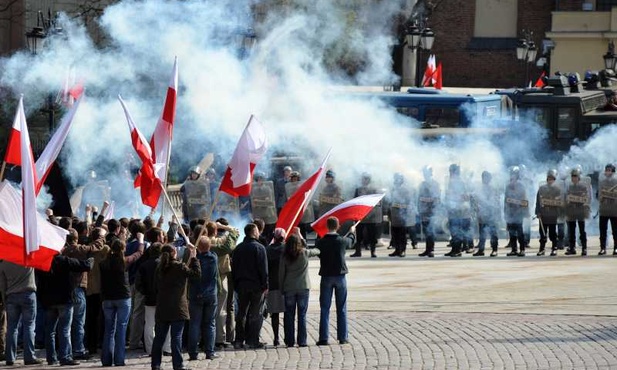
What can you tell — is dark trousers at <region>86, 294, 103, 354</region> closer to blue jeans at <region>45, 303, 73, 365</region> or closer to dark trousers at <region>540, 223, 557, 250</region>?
blue jeans at <region>45, 303, 73, 365</region>

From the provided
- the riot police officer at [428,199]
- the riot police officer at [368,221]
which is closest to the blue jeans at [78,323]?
the riot police officer at [368,221]

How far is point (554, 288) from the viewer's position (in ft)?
67.9

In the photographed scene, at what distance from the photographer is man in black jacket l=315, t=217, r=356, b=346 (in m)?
16.7

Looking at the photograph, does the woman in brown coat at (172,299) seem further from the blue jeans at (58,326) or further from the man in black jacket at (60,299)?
the blue jeans at (58,326)

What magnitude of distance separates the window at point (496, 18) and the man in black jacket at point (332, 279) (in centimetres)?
4127

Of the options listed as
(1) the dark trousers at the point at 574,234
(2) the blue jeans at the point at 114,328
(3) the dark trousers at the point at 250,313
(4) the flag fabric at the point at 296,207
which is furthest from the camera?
(1) the dark trousers at the point at 574,234

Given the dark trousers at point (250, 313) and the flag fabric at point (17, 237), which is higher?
the flag fabric at point (17, 237)

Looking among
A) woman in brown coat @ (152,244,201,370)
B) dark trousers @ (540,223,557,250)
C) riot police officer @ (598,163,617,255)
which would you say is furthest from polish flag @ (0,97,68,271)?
Result: riot police officer @ (598,163,617,255)

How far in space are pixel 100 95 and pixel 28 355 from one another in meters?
12.0

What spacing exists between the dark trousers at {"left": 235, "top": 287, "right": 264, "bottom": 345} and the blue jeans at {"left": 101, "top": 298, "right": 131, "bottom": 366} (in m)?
1.56

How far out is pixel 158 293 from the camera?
14867 millimetres

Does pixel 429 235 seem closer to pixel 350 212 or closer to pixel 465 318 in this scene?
pixel 465 318

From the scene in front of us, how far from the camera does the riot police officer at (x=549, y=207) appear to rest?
2542 cm

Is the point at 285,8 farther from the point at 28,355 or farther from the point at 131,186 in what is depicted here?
A: the point at 28,355
